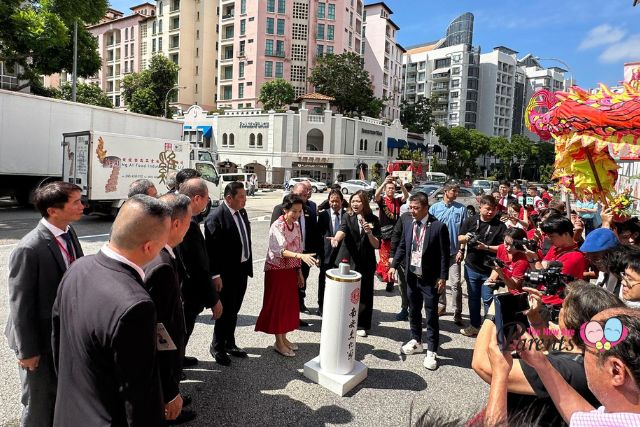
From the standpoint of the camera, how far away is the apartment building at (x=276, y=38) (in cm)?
5203

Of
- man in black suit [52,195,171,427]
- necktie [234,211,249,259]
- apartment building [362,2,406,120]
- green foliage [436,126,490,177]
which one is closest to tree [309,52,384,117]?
apartment building [362,2,406,120]

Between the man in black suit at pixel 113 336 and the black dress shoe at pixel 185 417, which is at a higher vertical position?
the man in black suit at pixel 113 336

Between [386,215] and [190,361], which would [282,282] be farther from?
[386,215]

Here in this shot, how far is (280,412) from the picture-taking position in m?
3.51

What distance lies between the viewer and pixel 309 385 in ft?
13.1

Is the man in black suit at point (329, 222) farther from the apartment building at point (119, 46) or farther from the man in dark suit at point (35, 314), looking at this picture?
the apartment building at point (119, 46)

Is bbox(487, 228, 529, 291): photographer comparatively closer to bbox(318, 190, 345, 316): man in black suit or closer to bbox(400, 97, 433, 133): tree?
bbox(318, 190, 345, 316): man in black suit

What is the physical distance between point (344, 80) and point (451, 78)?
1749 inches

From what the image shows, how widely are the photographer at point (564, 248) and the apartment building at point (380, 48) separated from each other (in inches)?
2479

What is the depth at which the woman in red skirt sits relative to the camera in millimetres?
4496

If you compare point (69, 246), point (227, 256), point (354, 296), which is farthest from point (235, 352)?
point (69, 246)

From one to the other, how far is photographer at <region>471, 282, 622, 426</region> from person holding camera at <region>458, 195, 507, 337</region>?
310 cm

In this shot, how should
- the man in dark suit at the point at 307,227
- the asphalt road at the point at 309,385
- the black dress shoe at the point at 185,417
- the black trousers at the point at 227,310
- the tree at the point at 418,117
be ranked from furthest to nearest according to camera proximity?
the tree at the point at 418,117 < the man in dark suit at the point at 307,227 < the black trousers at the point at 227,310 < the asphalt road at the point at 309,385 < the black dress shoe at the point at 185,417

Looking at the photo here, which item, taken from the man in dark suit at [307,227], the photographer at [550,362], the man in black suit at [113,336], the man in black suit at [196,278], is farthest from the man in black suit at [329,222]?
the man in black suit at [113,336]
